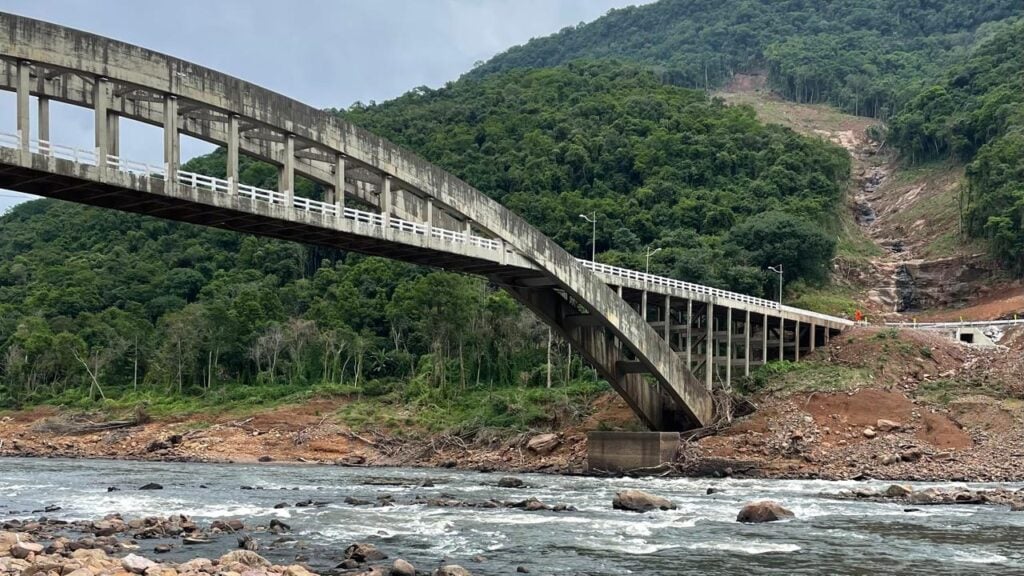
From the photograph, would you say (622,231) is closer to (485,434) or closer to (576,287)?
(485,434)

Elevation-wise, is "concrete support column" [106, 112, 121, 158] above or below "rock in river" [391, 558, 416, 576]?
above

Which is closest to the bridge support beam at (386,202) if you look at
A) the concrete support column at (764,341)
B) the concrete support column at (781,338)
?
the concrete support column at (764,341)

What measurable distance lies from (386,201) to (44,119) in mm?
12658

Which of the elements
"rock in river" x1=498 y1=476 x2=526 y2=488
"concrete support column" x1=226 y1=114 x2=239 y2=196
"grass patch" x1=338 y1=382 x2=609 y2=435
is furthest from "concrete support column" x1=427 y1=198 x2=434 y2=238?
"grass patch" x1=338 y1=382 x2=609 y2=435

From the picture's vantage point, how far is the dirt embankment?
54.3m

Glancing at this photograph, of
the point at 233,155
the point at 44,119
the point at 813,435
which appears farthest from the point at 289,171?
the point at 813,435

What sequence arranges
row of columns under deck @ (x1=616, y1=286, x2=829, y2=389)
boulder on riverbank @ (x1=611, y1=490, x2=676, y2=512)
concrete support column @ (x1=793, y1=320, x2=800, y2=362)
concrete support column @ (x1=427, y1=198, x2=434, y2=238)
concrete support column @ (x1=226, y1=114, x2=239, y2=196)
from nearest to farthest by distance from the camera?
1. concrete support column @ (x1=226, y1=114, x2=239, y2=196)
2. boulder on riverbank @ (x1=611, y1=490, x2=676, y2=512)
3. concrete support column @ (x1=427, y1=198, x2=434, y2=238)
4. row of columns under deck @ (x1=616, y1=286, x2=829, y2=389)
5. concrete support column @ (x1=793, y1=320, x2=800, y2=362)

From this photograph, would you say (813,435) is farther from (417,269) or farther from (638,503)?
(417,269)

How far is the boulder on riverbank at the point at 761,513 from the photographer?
35.2 metres

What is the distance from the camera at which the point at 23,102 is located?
29688 mm

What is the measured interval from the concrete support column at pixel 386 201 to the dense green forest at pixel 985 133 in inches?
2377

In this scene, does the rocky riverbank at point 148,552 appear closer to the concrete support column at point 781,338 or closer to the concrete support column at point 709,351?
the concrete support column at point 709,351

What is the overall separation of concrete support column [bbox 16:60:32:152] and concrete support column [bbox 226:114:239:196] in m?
6.05

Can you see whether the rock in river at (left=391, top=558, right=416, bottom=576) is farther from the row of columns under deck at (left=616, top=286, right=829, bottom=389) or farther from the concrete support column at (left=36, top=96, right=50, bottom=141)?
the row of columns under deck at (left=616, top=286, right=829, bottom=389)
